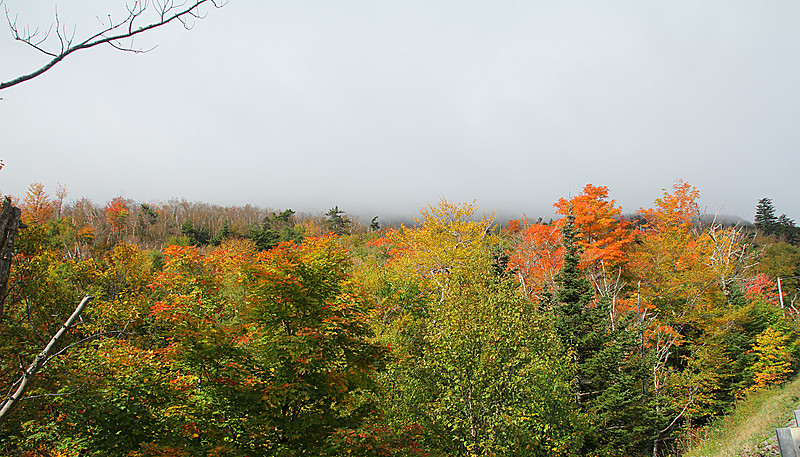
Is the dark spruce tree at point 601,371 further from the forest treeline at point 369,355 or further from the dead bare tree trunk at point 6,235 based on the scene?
the dead bare tree trunk at point 6,235

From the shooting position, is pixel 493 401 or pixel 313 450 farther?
pixel 493 401

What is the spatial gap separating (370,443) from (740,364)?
2605 centimetres

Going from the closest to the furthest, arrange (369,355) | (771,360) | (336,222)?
(369,355), (771,360), (336,222)

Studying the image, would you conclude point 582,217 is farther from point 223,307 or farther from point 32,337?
point 32,337

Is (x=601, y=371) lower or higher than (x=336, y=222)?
lower

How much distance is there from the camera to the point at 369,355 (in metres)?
10.5

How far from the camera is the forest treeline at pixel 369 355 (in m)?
8.88

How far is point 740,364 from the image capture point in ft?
76.1

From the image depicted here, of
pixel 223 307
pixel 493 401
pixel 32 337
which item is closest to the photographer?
pixel 223 307

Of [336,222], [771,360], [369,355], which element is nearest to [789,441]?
[369,355]

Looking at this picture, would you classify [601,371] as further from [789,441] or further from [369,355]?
[789,441]

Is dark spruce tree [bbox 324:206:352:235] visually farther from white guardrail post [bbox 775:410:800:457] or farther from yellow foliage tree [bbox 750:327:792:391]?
white guardrail post [bbox 775:410:800:457]

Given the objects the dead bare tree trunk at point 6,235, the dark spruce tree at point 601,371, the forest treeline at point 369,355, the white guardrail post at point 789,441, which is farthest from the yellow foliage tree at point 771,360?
the dead bare tree trunk at point 6,235

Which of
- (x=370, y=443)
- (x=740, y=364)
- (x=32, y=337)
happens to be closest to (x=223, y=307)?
(x=370, y=443)
